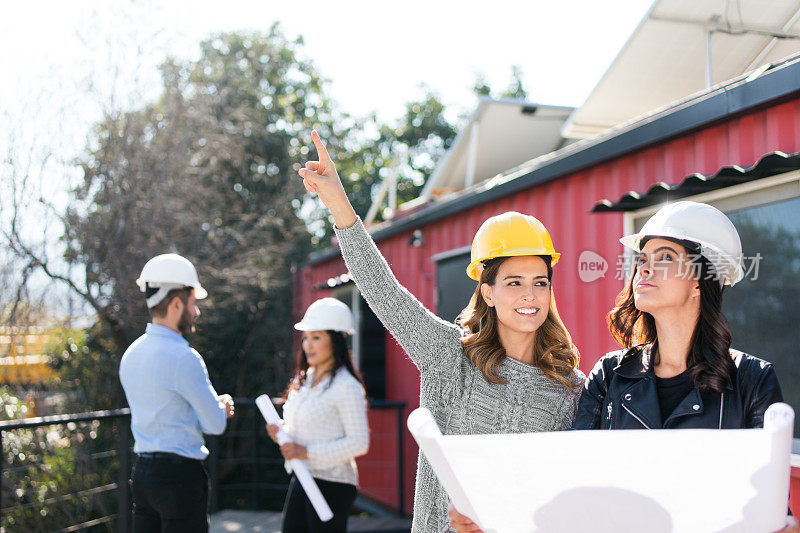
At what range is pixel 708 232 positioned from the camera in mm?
1782

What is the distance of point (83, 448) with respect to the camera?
8.59m

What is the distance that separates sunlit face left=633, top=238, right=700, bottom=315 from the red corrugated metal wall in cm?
149

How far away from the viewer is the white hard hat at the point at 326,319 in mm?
3990

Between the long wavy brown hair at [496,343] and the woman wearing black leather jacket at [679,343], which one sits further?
the long wavy brown hair at [496,343]

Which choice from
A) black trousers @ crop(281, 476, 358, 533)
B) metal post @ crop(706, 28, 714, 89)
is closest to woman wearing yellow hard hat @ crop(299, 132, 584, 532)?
black trousers @ crop(281, 476, 358, 533)

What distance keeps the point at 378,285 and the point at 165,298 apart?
1.90 meters

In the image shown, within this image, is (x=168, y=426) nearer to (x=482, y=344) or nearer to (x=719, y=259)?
(x=482, y=344)

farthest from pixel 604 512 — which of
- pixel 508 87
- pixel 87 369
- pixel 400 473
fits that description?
pixel 508 87

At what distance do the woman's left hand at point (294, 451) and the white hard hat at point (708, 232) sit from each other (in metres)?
2.28

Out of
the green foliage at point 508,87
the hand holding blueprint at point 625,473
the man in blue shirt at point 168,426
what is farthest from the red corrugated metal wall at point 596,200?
the green foliage at point 508,87

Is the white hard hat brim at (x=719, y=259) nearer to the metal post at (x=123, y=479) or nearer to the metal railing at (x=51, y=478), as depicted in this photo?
the metal post at (x=123, y=479)

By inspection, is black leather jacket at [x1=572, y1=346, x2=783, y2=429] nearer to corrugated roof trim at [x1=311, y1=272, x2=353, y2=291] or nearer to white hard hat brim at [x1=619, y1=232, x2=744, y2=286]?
white hard hat brim at [x1=619, y1=232, x2=744, y2=286]

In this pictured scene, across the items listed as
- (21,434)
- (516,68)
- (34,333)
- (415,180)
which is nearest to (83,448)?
(21,434)

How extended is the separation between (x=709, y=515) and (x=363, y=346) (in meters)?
7.03
